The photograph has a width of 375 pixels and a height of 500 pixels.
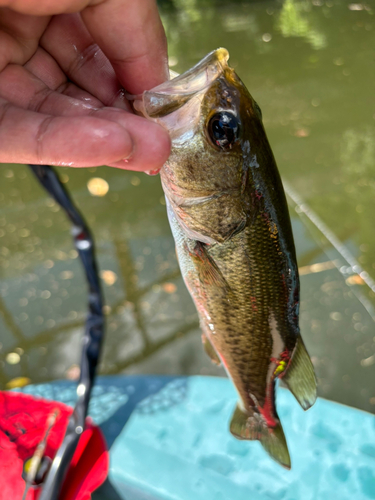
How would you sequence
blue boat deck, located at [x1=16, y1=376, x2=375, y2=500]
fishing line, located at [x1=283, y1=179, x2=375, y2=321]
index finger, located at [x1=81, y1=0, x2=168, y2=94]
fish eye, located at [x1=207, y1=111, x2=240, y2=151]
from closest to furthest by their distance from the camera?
fish eye, located at [x1=207, y1=111, x2=240, y2=151], index finger, located at [x1=81, y1=0, x2=168, y2=94], blue boat deck, located at [x1=16, y1=376, x2=375, y2=500], fishing line, located at [x1=283, y1=179, x2=375, y2=321]

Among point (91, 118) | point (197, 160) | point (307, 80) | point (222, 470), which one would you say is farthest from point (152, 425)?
point (307, 80)

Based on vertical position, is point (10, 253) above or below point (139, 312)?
above

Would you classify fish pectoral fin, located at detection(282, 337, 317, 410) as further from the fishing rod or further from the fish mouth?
the fishing rod

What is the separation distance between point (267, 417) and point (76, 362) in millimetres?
1906

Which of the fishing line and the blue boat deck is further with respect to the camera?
the fishing line

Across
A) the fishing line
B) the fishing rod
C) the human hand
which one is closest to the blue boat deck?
the fishing rod

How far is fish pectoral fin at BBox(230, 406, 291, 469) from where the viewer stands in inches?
63.9

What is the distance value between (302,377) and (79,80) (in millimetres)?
1343

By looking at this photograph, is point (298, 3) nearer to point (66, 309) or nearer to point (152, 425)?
point (66, 309)

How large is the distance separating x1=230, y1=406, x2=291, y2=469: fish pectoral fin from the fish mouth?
119 cm

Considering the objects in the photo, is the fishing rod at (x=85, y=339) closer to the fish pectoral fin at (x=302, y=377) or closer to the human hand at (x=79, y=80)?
the human hand at (x=79, y=80)

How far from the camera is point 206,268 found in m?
1.45

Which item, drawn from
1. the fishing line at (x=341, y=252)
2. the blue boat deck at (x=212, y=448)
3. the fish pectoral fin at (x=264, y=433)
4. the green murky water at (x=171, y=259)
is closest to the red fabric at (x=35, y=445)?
the blue boat deck at (x=212, y=448)

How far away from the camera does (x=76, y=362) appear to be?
320cm
